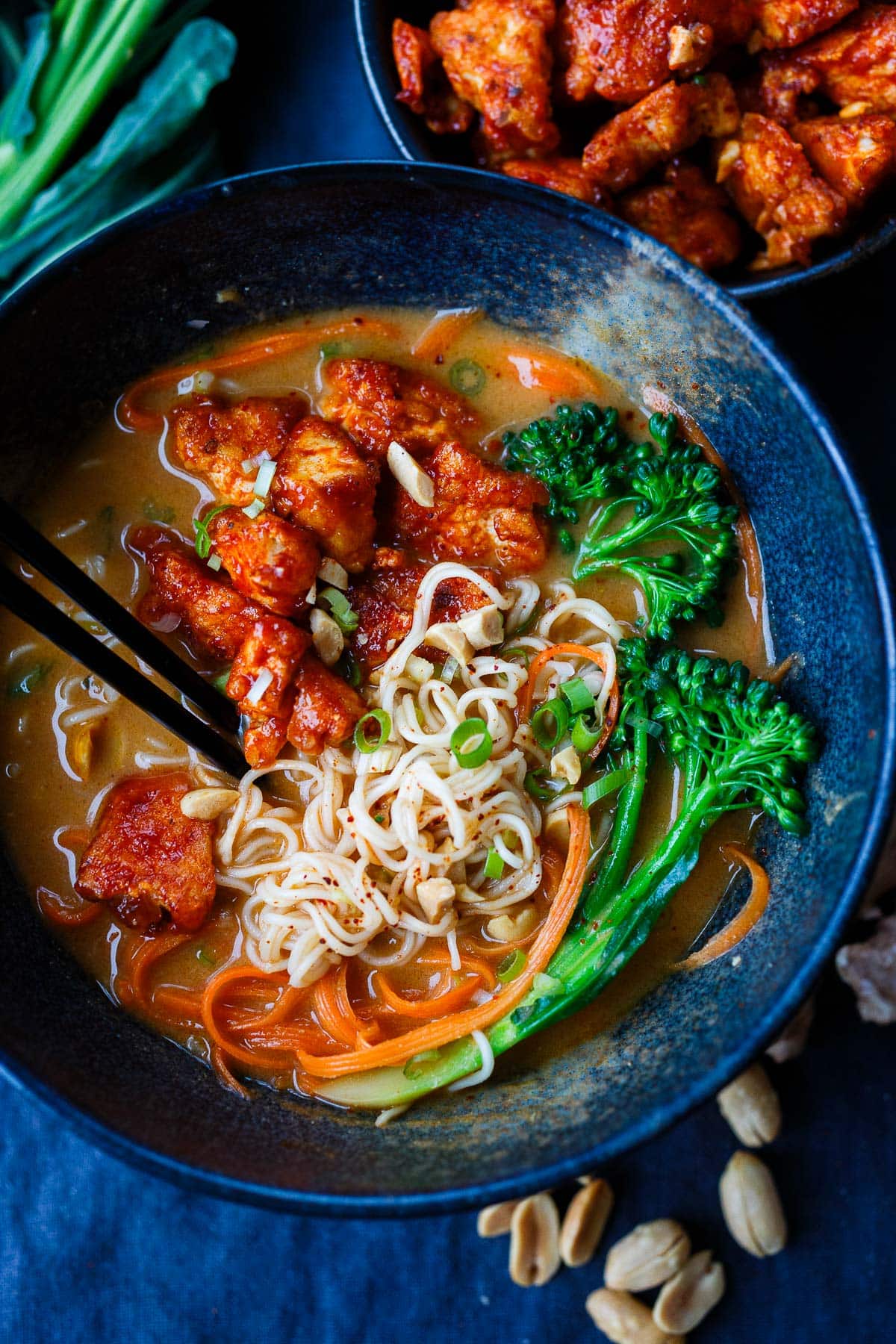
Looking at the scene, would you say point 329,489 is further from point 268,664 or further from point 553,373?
point 553,373

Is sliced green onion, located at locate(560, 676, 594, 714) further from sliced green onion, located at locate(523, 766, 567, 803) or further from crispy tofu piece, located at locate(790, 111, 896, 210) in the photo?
crispy tofu piece, located at locate(790, 111, 896, 210)

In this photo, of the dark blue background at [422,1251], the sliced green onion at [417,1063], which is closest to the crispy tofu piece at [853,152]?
the dark blue background at [422,1251]

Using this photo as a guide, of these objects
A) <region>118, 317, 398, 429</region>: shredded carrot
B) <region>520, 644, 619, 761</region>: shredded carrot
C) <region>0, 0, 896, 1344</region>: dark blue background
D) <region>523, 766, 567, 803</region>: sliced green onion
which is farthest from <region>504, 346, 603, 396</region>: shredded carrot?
<region>523, 766, 567, 803</region>: sliced green onion

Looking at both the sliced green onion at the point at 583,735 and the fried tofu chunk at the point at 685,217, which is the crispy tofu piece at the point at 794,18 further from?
the sliced green onion at the point at 583,735

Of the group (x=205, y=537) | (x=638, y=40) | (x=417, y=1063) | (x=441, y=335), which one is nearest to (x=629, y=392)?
(x=441, y=335)

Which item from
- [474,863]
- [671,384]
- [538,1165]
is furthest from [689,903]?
[671,384]

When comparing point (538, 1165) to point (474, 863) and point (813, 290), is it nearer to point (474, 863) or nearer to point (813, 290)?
point (474, 863)
